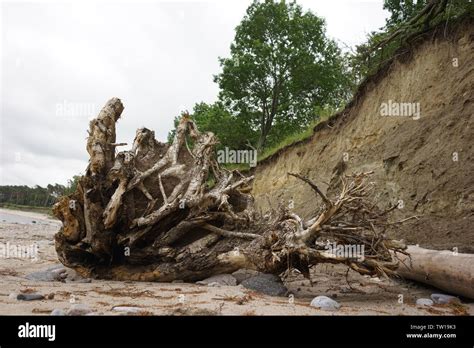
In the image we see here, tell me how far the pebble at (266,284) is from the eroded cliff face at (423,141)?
2.41m

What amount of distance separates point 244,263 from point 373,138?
257 inches

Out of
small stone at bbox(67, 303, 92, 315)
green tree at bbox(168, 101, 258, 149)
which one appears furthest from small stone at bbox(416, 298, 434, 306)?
green tree at bbox(168, 101, 258, 149)

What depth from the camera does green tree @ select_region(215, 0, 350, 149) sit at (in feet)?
74.8

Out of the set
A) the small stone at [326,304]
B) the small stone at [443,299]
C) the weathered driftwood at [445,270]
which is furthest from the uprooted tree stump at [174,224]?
the small stone at [326,304]

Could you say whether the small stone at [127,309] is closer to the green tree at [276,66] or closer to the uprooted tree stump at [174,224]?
the uprooted tree stump at [174,224]

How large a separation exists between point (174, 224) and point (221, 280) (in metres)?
1.42

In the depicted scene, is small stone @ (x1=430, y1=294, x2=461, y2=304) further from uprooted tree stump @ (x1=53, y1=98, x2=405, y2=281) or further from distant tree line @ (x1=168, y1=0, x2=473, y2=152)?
distant tree line @ (x1=168, y1=0, x2=473, y2=152)

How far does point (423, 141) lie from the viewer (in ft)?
27.5

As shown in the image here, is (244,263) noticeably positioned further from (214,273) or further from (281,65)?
(281,65)

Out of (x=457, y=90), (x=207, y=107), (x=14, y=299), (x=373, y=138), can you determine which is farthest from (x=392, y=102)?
(x=207, y=107)

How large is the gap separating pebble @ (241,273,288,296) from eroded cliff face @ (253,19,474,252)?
2406 millimetres

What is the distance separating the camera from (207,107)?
30.6m

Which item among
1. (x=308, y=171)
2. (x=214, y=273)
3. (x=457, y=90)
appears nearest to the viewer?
(x=214, y=273)

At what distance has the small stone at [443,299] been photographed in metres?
4.32
